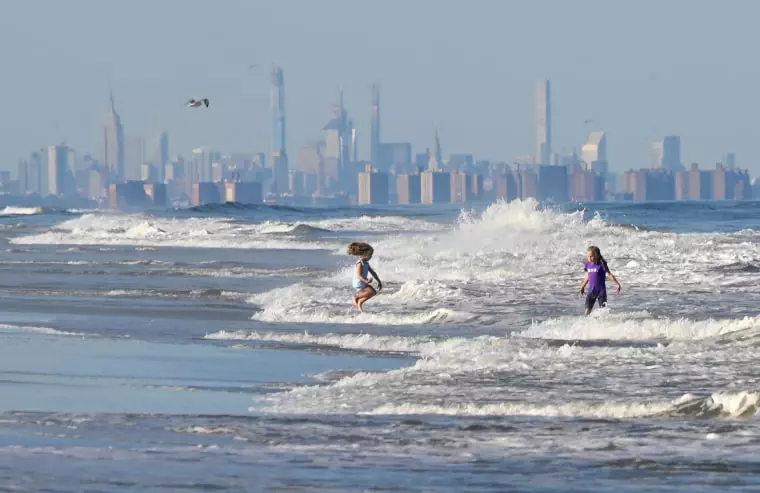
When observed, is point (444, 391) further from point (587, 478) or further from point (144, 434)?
point (587, 478)

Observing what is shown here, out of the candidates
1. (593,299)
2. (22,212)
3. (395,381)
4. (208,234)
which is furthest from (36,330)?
(22,212)

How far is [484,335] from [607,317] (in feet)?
5.98

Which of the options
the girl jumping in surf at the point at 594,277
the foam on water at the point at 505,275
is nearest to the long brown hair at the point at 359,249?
the foam on water at the point at 505,275

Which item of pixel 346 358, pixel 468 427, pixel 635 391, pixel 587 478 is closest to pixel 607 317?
pixel 346 358

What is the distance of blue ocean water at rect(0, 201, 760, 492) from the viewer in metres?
11.2

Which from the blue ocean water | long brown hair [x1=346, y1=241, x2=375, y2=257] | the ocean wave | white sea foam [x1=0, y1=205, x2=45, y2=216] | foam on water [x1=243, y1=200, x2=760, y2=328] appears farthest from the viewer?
white sea foam [x1=0, y1=205, x2=45, y2=216]

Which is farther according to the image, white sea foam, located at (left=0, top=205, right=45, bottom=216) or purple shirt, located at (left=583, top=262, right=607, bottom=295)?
white sea foam, located at (left=0, top=205, right=45, bottom=216)

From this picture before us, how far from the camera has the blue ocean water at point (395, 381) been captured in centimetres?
1125

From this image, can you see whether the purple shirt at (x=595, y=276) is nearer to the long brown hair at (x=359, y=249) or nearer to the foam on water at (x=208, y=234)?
the long brown hair at (x=359, y=249)

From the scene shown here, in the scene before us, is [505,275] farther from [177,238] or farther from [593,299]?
[177,238]

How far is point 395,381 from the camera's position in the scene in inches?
677

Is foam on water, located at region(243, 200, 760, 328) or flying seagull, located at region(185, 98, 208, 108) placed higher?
flying seagull, located at region(185, 98, 208, 108)

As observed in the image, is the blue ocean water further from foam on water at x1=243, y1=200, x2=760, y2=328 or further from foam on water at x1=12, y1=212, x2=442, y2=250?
foam on water at x1=12, y1=212, x2=442, y2=250

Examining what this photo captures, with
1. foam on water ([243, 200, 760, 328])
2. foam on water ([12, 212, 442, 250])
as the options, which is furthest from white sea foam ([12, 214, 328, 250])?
foam on water ([243, 200, 760, 328])
